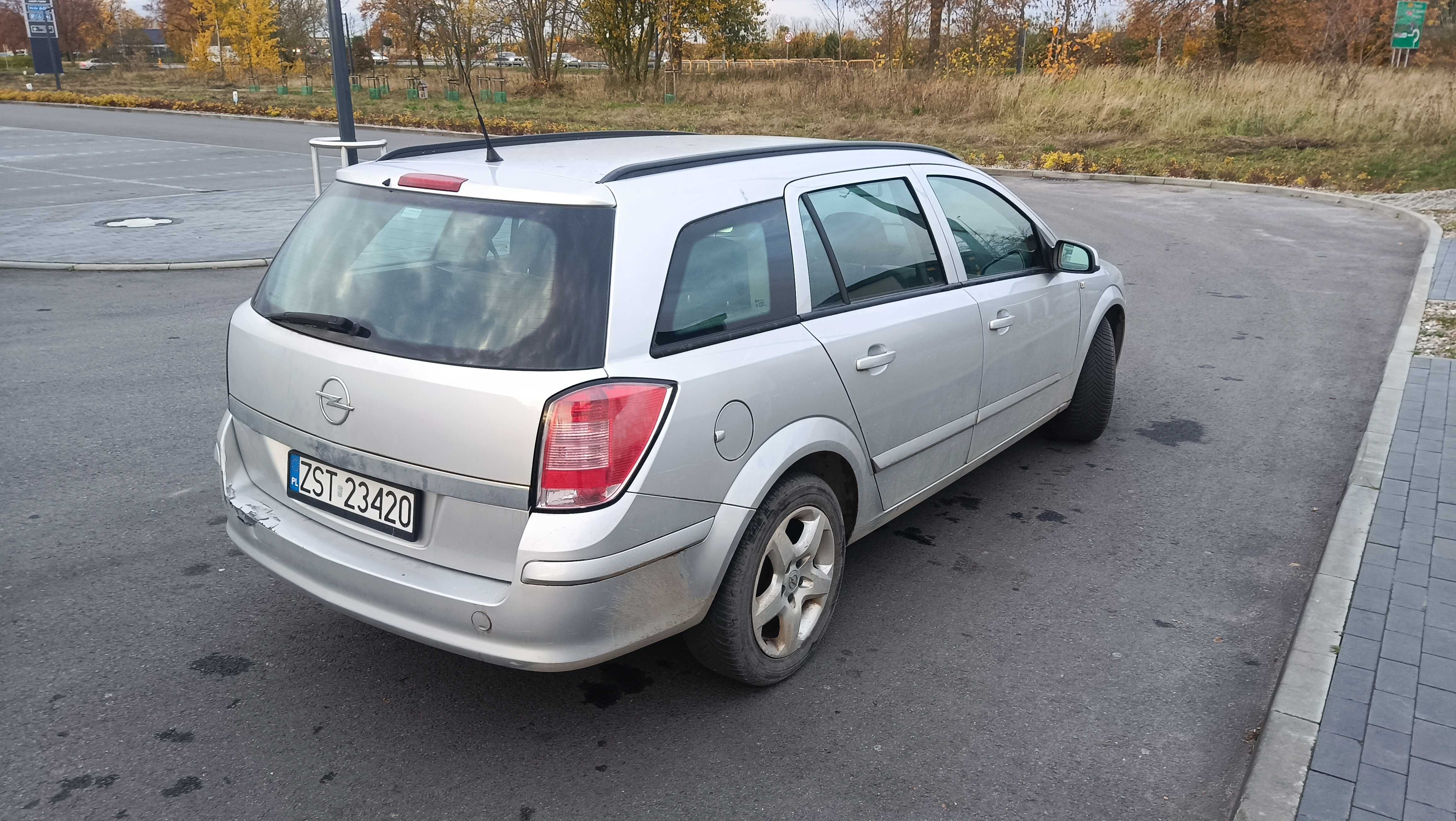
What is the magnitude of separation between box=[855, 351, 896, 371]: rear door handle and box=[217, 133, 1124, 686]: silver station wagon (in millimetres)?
16

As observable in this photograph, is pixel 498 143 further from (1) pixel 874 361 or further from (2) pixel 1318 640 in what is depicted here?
(2) pixel 1318 640

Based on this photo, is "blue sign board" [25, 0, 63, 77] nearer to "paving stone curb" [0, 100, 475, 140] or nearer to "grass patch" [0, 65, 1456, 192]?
"paving stone curb" [0, 100, 475, 140]

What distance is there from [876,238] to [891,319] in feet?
1.19

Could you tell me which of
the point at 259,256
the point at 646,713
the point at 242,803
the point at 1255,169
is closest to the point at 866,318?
the point at 646,713

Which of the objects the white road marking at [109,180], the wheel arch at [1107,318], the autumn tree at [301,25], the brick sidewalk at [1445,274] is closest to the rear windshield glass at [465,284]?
the wheel arch at [1107,318]

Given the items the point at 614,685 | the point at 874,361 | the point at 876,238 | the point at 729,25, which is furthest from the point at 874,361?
the point at 729,25

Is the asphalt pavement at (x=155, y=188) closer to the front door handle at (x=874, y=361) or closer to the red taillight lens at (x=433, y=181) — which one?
the red taillight lens at (x=433, y=181)

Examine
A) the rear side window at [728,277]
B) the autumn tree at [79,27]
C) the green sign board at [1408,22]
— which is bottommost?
the rear side window at [728,277]

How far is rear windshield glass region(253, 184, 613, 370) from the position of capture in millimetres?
2891

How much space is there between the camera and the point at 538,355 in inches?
112

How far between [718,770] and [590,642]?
60cm

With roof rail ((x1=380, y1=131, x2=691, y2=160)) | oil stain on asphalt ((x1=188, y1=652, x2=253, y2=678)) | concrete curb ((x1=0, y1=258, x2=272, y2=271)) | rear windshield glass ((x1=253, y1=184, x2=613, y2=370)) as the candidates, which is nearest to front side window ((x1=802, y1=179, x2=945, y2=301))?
roof rail ((x1=380, y1=131, x2=691, y2=160))

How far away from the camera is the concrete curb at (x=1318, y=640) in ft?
9.87

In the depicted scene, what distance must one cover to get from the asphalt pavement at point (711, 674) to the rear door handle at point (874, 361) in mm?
1011
